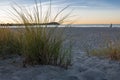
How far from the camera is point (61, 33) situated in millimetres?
4719

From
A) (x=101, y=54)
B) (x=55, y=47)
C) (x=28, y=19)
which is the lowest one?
(x=101, y=54)

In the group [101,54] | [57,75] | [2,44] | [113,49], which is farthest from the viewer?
[101,54]

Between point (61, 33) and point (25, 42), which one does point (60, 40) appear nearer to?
point (61, 33)

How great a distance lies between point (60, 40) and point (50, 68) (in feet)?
1.69

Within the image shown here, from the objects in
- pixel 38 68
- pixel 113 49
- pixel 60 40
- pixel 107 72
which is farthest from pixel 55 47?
pixel 113 49

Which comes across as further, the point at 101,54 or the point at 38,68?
the point at 101,54

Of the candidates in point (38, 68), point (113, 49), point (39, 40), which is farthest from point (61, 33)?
point (113, 49)

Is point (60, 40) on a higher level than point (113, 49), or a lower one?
higher

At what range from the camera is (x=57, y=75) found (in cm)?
420

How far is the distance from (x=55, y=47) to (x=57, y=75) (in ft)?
1.86

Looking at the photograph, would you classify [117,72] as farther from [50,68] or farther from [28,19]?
[28,19]

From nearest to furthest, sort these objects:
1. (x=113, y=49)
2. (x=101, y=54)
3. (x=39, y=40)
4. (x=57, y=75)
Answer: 1. (x=57, y=75)
2. (x=39, y=40)
3. (x=113, y=49)
4. (x=101, y=54)

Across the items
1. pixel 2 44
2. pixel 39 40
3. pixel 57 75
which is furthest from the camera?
pixel 2 44

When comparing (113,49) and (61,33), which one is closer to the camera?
(61,33)
